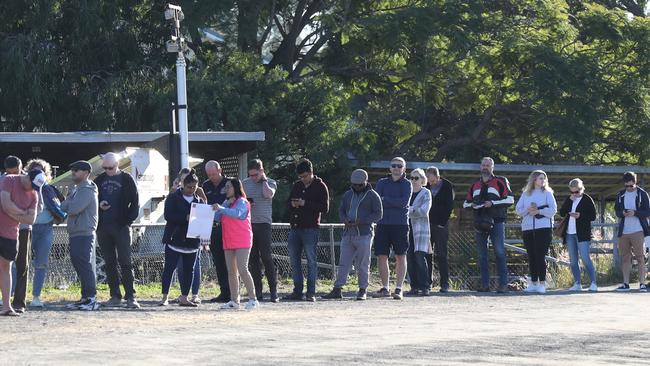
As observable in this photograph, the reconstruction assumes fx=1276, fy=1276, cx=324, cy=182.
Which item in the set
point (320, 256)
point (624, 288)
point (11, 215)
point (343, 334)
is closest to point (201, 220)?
point (11, 215)

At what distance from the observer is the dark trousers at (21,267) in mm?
14742

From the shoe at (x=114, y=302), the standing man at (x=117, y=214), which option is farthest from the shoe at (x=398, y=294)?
the shoe at (x=114, y=302)

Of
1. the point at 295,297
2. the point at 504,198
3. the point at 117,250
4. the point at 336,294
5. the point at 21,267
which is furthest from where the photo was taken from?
the point at 504,198

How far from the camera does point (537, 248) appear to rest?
19.8 metres

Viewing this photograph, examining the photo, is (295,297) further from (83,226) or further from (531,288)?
(531,288)

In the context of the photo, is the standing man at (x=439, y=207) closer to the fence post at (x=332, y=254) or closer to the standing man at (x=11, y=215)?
the fence post at (x=332, y=254)

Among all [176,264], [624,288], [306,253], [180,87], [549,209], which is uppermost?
[180,87]

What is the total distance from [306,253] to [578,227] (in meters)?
5.28

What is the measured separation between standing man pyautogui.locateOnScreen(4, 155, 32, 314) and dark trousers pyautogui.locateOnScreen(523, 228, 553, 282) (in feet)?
27.1

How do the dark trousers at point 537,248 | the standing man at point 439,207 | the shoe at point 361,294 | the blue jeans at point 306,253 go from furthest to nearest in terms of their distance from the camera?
the dark trousers at point 537,248
the standing man at point 439,207
the shoe at point 361,294
the blue jeans at point 306,253

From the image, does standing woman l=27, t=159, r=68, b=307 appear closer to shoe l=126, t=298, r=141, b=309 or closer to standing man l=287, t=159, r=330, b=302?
shoe l=126, t=298, r=141, b=309

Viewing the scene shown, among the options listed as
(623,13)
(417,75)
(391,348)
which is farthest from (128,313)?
(623,13)

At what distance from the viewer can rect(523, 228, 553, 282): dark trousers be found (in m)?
19.7

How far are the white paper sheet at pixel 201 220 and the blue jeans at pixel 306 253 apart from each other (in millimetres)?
2108
